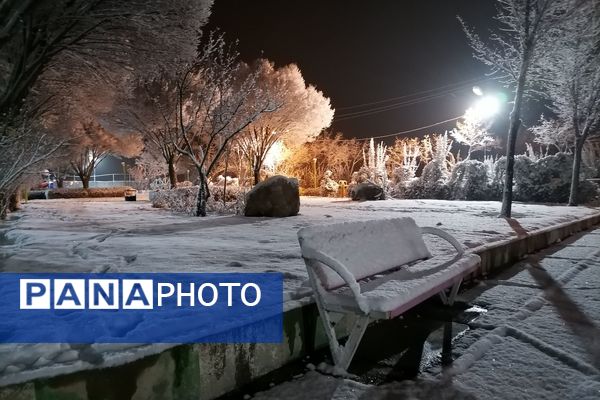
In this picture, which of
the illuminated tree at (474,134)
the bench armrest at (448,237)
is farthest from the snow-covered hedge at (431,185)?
the bench armrest at (448,237)

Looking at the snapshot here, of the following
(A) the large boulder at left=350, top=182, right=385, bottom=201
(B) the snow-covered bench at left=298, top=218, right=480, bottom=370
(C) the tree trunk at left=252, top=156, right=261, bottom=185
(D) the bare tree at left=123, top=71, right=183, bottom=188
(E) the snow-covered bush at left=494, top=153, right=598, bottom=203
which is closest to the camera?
(B) the snow-covered bench at left=298, top=218, right=480, bottom=370

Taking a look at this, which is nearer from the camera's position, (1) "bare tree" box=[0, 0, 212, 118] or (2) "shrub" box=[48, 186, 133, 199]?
(1) "bare tree" box=[0, 0, 212, 118]

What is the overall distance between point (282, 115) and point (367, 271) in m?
22.9

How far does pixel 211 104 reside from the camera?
18.1 metres

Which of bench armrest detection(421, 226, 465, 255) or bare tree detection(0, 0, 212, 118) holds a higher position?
bare tree detection(0, 0, 212, 118)

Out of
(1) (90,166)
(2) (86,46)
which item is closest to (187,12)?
(2) (86,46)

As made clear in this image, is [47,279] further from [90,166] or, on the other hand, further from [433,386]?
[90,166]

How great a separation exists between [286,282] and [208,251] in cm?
221

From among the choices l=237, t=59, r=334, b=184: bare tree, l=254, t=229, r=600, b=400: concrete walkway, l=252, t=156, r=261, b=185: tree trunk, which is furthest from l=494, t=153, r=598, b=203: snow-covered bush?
l=254, t=229, r=600, b=400: concrete walkway

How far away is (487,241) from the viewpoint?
6.84 m

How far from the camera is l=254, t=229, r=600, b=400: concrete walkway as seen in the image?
2.60 metres

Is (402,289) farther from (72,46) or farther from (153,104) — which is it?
(153,104)

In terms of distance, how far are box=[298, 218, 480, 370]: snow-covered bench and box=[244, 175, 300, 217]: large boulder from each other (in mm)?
7782

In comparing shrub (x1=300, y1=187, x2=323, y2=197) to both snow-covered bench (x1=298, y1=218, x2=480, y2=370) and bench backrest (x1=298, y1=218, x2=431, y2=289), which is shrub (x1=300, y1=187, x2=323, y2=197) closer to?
bench backrest (x1=298, y1=218, x2=431, y2=289)
